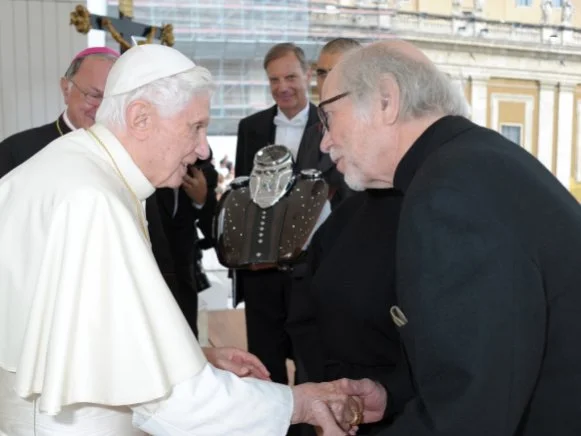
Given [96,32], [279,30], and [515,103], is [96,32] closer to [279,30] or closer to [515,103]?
[279,30]

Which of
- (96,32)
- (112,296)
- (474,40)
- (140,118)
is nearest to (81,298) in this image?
(112,296)

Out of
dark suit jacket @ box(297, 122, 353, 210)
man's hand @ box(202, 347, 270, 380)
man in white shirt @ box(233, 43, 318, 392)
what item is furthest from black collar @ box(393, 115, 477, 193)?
man in white shirt @ box(233, 43, 318, 392)

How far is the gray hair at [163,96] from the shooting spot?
1.68 metres

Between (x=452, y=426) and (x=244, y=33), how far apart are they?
248 inches

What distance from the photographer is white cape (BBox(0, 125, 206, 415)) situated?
1.50m

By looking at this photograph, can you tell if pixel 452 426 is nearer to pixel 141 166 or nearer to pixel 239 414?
pixel 239 414

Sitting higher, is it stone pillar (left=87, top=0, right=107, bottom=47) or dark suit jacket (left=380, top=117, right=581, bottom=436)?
stone pillar (left=87, top=0, right=107, bottom=47)

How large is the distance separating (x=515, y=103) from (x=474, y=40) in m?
0.68

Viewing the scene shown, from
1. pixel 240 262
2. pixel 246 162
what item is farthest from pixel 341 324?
pixel 246 162

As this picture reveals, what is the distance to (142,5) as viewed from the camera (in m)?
6.61

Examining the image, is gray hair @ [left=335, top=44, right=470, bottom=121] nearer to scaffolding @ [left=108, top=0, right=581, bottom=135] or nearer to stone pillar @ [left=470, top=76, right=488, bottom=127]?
scaffolding @ [left=108, top=0, right=581, bottom=135]

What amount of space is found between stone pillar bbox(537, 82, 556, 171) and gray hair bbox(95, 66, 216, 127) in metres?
5.75

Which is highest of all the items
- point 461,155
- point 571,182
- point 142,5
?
point 142,5

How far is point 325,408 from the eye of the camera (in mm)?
1793
